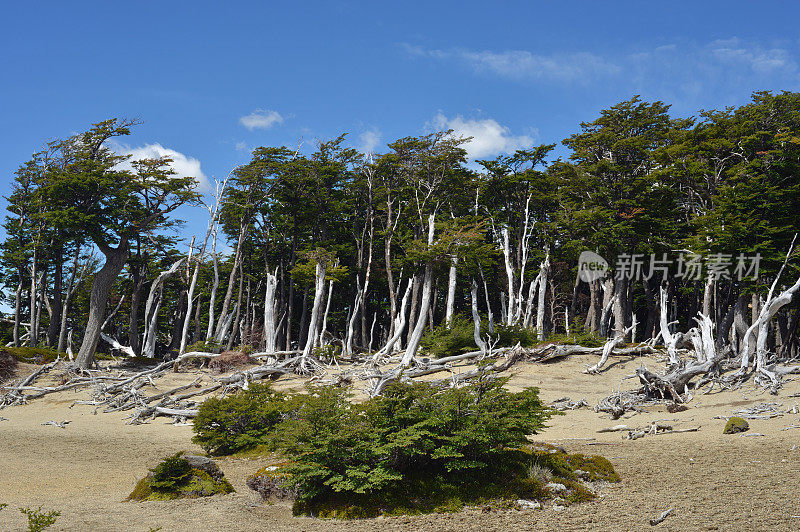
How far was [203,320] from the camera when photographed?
48.7 m

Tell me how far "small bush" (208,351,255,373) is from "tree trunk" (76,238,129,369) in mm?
6065

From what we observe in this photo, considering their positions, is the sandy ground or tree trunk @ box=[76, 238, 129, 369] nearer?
the sandy ground

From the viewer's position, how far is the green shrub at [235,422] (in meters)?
12.2

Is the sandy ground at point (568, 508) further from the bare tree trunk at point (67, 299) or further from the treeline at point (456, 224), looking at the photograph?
the bare tree trunk at point (67, 299)

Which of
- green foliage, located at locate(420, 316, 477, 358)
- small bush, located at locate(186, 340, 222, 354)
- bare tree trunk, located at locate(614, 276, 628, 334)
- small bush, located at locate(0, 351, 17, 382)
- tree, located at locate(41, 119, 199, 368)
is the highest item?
tree, located at locate(41, 119, 199, 368)

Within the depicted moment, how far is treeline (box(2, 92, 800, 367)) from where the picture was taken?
24.2 meters

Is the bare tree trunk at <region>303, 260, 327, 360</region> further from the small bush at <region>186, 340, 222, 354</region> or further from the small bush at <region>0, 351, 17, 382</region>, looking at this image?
the small bush at <region>0, 351, 17, 382</region>

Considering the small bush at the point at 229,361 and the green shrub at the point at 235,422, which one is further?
the small bush at the point at 229,361

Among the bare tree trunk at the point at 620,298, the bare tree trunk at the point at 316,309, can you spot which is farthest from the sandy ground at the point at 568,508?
the bare tree trunk at the point at 620,298

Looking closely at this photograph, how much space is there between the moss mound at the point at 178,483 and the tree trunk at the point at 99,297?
68.0 ft

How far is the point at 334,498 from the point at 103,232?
2662cm

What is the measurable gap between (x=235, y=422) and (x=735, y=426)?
35.3 feet

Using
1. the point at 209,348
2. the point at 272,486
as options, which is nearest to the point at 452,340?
the point at 209,348

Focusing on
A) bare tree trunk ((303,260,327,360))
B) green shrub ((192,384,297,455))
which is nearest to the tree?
bare tree trunk ((303,260,327,360))
